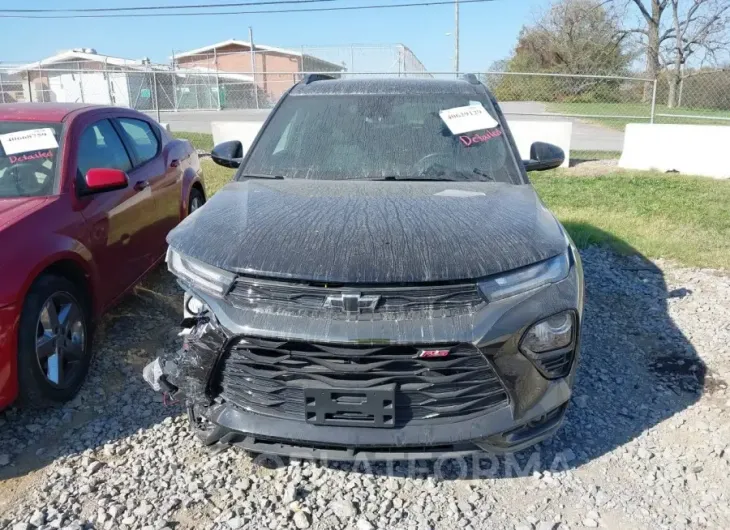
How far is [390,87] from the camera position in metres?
4.05

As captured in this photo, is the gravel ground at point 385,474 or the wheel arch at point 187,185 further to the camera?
the wheel arch at point 187,185

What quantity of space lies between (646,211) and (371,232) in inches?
246

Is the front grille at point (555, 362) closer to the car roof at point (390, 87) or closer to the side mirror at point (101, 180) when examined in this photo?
the car roof at point (390, 87)

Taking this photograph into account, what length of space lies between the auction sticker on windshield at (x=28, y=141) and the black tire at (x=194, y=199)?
1858 mm

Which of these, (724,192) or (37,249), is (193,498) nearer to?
(37,249)

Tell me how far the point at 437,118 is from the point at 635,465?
2.26 m

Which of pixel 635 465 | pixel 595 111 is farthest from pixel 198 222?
pixel 595 111

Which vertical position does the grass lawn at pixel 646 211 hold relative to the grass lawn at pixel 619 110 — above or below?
below

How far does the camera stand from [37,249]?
3.06 meters

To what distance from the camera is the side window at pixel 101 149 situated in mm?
3881

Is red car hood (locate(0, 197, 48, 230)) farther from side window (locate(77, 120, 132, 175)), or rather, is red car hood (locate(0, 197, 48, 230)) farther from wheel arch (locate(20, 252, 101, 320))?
side window (locate(77, 120, 132, 175))

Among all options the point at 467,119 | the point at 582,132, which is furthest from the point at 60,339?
the point at 582,132

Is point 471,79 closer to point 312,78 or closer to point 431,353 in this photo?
point 312,78

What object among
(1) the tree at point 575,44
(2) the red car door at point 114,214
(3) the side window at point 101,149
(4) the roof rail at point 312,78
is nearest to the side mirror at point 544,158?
(4) the roof rail at point 312,78
